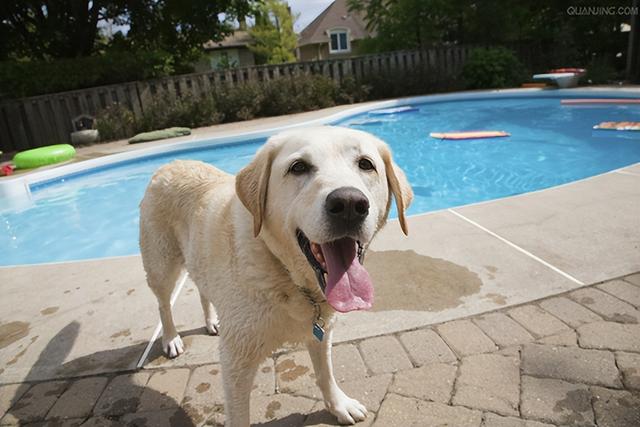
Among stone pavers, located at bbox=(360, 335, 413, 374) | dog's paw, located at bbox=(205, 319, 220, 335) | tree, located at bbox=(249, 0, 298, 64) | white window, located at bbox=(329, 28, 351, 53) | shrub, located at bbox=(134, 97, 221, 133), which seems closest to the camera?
stone pavers, located at bbox=(360, 335, 413, 374)

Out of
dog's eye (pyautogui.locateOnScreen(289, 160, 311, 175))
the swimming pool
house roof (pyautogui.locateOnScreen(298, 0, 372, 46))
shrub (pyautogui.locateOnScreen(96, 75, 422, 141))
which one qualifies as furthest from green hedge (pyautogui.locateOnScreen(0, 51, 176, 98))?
house roof (pyautogui.locateOnScreen(298, 0, 372, 46))

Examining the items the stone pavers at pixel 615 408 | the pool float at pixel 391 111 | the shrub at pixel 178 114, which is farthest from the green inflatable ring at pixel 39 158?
the stone pavers at pixel 615 408

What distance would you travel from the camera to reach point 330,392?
7.58 feet

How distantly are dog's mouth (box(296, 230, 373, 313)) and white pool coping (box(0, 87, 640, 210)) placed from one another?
9393mm

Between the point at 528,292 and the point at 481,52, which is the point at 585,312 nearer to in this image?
the point at 528,292

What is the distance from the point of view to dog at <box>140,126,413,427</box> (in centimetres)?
183

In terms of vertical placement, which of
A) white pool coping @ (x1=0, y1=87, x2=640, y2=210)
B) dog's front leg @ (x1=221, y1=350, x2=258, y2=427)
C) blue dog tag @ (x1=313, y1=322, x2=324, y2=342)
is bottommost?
dog's front leg @ (x1=221, y1=350, x2=258, y2=427)

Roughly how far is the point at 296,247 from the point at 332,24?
46.6 meters

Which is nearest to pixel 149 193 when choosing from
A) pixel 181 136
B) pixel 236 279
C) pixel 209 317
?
pixel 209 317

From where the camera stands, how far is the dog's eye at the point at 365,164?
213 cm

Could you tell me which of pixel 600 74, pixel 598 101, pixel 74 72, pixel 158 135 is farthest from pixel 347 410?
pixel 600 74

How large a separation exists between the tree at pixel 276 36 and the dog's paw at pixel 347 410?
4013cm

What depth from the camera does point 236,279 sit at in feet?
6.98

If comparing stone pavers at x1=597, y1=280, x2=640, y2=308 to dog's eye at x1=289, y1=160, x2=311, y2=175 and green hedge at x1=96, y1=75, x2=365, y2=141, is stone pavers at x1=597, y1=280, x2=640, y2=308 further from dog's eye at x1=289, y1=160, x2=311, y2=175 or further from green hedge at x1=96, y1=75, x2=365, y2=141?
green hedge at x1=96, y1=75, x2=365, y2=141
